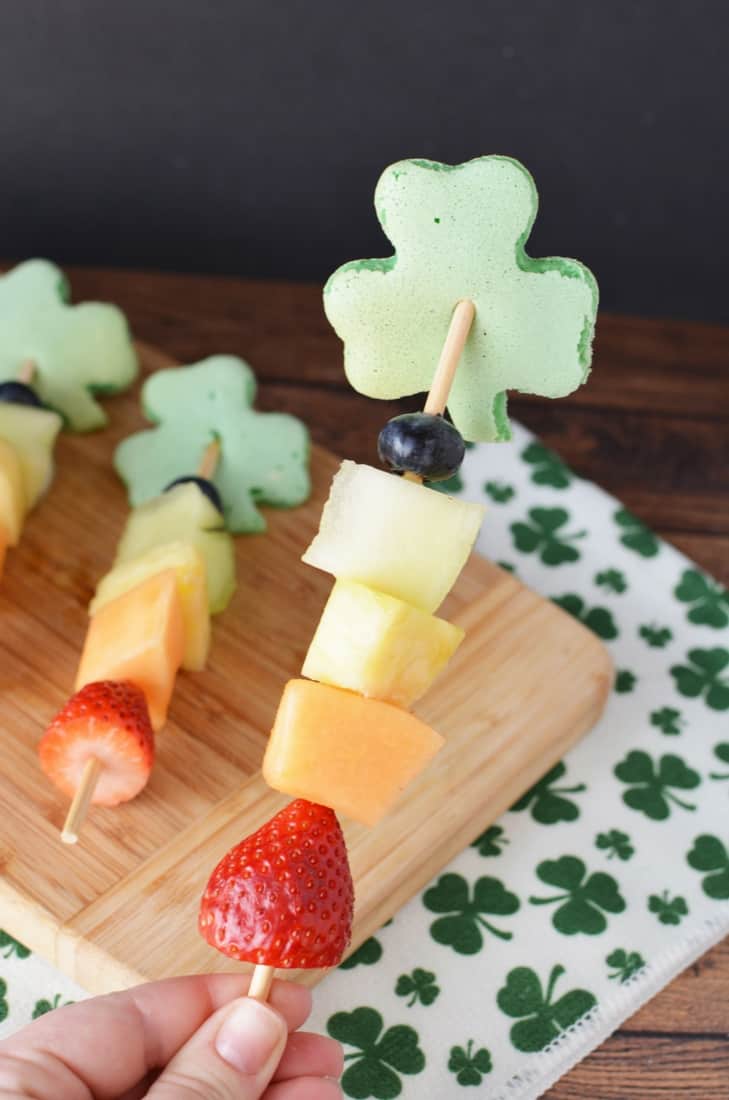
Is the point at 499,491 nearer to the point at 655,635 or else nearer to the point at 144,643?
the point at 655,635

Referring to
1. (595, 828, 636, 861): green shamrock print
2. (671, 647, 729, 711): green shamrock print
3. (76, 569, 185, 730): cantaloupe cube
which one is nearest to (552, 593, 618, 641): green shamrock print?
(671, 647, 729, 711): green shamrock print

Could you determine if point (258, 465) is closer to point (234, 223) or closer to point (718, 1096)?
point (234, 223)

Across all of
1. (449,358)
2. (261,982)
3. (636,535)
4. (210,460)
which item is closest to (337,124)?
(210,460)

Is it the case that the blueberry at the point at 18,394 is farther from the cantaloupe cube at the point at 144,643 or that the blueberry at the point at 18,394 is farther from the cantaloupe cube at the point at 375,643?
the cantaloupe cube at the point at 375,643

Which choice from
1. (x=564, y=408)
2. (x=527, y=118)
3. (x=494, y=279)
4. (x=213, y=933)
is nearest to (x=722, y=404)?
(x=564, y=408)

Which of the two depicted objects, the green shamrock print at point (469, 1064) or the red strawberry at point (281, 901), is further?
the green shamrock print at point (469, 1064)

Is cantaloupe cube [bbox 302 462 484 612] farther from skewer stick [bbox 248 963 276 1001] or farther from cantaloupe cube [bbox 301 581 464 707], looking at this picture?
skewer stick [bbox 248 963 276 1001]

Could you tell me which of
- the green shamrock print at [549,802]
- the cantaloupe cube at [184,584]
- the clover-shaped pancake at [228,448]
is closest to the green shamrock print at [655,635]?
the green shamrock print at [549,802]
